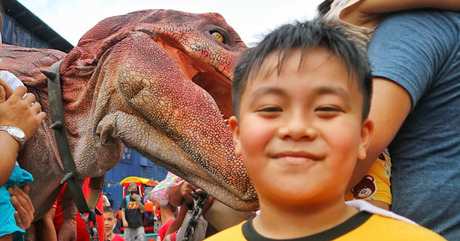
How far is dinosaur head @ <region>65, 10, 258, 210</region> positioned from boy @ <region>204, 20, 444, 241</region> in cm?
73

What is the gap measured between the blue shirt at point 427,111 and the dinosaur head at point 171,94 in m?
0.65

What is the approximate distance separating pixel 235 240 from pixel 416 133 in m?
0.62

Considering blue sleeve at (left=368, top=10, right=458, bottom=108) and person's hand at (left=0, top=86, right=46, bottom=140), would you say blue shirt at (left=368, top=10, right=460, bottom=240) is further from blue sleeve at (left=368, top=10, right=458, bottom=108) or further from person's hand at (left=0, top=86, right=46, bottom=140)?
person's hand at (left=0, top=86, right=46, bottom=140)

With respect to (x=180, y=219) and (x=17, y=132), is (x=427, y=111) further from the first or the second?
(x=180, y=219)

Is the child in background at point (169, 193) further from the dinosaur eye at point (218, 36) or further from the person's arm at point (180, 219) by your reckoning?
the dinosaur eye at point (218, 36)

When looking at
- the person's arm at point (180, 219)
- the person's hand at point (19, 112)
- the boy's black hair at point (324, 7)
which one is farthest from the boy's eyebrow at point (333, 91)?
the person's arm at point (180, 219)

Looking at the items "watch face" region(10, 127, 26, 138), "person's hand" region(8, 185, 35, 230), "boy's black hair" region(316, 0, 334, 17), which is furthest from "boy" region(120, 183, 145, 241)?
"boy's black hair" region(316, 0, 334, 17)

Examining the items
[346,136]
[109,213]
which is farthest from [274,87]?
[109,213]

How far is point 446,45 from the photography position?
1.29 m

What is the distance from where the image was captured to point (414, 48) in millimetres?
1262

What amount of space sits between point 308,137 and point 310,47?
9.0 inches

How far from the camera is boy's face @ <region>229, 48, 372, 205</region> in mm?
999

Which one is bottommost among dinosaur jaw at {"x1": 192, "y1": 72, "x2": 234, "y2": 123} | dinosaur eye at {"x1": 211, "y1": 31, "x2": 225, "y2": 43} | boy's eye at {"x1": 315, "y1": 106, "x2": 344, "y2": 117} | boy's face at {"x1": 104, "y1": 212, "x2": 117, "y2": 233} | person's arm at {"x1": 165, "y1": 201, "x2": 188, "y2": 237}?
boy's face at {"x1": 104, "y1": 212, "x2": 117, "y2": 233}

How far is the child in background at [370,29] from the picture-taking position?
130 centimetres
